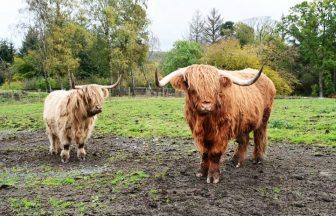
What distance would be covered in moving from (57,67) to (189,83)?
3013 centimetres

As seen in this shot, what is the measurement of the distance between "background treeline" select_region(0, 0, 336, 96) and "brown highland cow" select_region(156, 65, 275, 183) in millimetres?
28792

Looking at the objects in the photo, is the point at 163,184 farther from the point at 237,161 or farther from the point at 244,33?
the point at 244,33

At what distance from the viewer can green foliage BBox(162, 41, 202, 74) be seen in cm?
4444

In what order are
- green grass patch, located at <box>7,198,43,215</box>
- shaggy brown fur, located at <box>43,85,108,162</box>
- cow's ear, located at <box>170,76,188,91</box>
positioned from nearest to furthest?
green grass patch, located at <box>7,198,43,215</box> < cow's ear, located at <box>170,76,188,91</box> < shaggy brown fur, located at <box>43,85,108,162</box>

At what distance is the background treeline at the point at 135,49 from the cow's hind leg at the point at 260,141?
2821 cm

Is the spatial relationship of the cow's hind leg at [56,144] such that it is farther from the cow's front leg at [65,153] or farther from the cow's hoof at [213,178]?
the cow's hoof at [213,178]

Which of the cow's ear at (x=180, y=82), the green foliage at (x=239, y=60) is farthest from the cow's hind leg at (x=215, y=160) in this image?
the green foliage at (x=239, y=60)

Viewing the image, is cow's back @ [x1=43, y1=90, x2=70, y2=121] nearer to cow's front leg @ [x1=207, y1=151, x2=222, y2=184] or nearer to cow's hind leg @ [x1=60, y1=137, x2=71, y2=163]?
cow's hind leg @ [x1=60, y1=137, x2=71, y2=163]

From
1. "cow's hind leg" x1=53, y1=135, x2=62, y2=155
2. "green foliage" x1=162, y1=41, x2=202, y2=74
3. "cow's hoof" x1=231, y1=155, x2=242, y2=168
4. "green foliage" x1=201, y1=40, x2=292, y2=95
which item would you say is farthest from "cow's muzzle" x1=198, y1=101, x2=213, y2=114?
"green foliage" x1=162, y1=41, x2=202, y2=74

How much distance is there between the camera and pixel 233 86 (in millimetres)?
5578

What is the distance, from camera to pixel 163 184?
522 centimetres

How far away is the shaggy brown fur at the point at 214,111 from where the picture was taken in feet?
15.8

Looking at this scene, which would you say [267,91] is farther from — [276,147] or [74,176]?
[74,176]

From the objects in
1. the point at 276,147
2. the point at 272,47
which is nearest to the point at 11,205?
the point at 276,147
